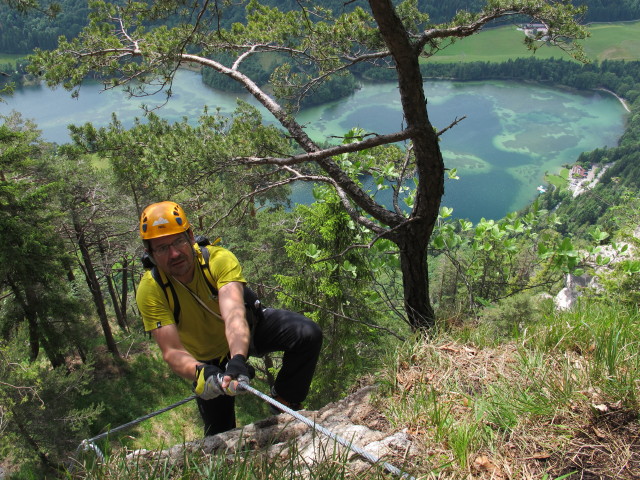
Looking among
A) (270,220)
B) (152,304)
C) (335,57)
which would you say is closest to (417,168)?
(335,57)

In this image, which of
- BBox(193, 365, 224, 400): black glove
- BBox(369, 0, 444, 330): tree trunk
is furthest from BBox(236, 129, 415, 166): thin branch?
BBox(193, 365, 224, 400): black glove

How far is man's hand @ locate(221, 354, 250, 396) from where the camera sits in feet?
8.05

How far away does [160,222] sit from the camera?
2768 millimetres

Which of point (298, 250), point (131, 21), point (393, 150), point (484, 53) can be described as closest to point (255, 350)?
point (393, 150)

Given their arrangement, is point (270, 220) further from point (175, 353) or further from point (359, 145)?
point (175, 353)

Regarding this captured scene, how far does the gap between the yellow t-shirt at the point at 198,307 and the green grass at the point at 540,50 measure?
110 m

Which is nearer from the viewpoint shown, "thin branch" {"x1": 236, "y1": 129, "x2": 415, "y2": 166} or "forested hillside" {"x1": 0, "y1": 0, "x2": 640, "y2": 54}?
"thin branch" {"x1": 236, "y1": 129, "x2": 415, "y2": 166}

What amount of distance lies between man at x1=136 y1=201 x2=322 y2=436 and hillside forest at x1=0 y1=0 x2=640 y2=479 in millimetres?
603

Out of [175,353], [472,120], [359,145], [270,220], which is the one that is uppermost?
[359,145]

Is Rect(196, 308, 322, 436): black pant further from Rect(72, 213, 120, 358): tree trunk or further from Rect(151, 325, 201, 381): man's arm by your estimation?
Rect(72, 213, 120, 358): tree trunk

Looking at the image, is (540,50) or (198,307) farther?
(540,50)

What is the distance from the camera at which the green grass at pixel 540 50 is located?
100062 mm

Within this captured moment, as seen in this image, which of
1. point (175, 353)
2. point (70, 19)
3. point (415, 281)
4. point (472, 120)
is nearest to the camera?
point (175, 353)

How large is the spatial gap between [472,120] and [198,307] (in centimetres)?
8576
